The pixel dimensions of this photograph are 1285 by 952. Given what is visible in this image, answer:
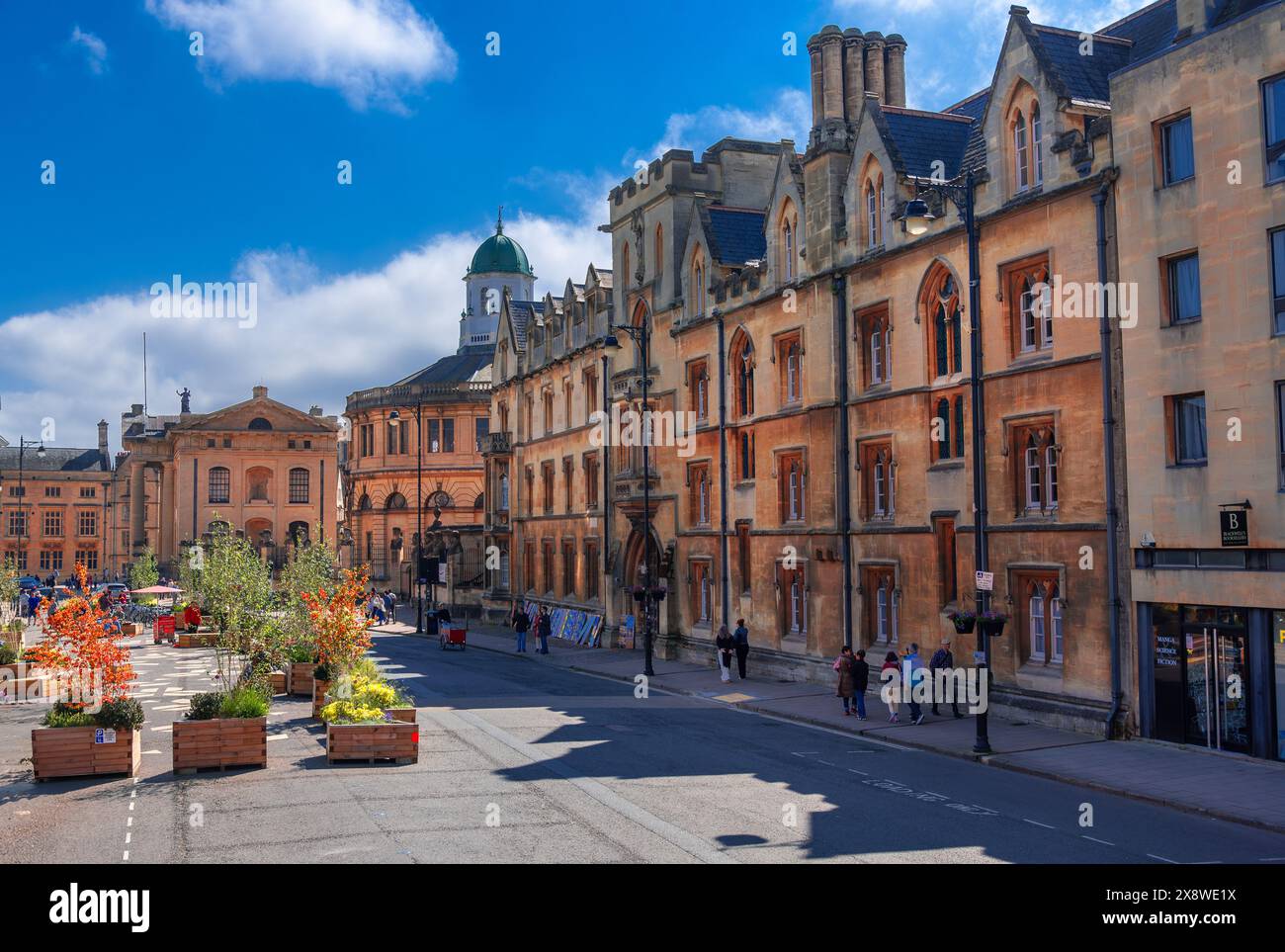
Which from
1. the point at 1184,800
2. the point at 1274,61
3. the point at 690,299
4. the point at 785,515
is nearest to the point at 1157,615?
the point at 1184,800

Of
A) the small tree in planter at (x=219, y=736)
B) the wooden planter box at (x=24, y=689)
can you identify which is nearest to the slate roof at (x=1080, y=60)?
the small tree in planter at (x=219, y=736)

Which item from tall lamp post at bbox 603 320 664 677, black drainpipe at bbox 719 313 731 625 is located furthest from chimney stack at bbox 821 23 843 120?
tall lamp post at bbox 603 320 664 677

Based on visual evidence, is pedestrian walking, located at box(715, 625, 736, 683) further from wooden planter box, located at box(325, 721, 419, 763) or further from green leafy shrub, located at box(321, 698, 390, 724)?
wooden planter box, located at box(325, 721, 419, 763)

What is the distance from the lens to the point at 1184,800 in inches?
638

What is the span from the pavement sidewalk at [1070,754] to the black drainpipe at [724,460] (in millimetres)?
3746

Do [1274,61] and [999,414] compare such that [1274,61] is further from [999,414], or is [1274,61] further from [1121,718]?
[1121,718]

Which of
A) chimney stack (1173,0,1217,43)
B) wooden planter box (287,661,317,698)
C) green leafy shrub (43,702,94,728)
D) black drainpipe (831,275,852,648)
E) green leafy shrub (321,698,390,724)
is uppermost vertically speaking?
chimney stack (1173,0,1217,43)

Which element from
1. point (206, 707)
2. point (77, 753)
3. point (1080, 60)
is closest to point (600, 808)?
point (206, 707)

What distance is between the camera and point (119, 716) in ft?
59.3

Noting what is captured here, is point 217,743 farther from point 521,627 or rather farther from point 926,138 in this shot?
point 521,627

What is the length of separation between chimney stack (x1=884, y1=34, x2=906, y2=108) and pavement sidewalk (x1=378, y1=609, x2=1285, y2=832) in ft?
56.7

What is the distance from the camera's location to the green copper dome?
316ft

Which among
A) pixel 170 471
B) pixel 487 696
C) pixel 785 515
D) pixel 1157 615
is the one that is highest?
pixel 170 471

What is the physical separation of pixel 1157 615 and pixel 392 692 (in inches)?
530
